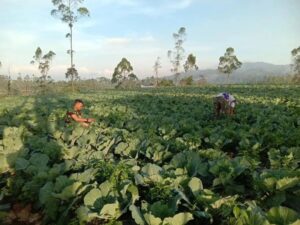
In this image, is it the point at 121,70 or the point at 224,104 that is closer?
the point at 224,104

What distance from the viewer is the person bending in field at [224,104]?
425 inches

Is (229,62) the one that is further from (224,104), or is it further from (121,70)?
(224,104)

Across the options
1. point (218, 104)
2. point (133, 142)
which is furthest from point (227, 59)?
point (133, 142)

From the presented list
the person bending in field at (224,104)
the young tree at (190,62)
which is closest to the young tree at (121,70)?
the young tree at (190,62)

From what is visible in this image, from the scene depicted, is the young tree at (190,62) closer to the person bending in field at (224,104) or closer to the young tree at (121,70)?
the young tree at (121,70)

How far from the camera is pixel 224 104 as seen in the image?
10992mm

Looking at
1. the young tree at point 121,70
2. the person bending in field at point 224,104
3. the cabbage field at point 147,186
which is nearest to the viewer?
the cabbage field at point 147,186

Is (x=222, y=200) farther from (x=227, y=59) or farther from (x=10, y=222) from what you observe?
(x=227, y=59)

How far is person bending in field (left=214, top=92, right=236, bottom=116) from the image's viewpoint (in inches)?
425

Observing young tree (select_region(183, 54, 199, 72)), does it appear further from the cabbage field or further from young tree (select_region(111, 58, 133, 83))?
the cabbage field

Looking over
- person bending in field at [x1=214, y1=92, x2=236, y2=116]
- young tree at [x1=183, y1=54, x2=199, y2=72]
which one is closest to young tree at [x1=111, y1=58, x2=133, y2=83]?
young tree at [x1=183, y1=54, x2=199, y2=72]

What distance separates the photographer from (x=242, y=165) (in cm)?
468

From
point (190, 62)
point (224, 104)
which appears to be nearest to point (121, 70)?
point (190, 62)

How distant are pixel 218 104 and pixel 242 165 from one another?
6.58 m
